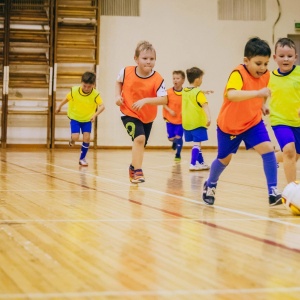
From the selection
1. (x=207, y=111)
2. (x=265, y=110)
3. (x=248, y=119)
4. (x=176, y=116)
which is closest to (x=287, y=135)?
(x=265, y=110)

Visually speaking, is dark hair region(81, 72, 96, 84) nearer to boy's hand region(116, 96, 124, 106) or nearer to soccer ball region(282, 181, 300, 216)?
boy's hand region(116, 96, 124, 106)

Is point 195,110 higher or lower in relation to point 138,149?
higher

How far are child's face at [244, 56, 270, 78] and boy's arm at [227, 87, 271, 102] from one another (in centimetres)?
27

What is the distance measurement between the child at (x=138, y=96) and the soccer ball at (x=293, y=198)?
250cm

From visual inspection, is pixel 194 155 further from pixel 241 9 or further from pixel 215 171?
pixel 241 9

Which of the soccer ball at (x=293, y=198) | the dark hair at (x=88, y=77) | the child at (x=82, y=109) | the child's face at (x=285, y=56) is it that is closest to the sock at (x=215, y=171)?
the soccer ball at (x=293, y=198)

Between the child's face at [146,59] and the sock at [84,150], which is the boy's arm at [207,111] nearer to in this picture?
the sock at [84,150]

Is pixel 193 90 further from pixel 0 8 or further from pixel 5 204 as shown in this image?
pixel 0 8

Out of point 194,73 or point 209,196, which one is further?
point 194,73

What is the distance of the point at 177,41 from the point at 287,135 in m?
12.0

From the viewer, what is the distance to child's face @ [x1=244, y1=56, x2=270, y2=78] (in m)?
5.46

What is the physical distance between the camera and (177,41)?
58.4 ft

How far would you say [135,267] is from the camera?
3162 millimetres

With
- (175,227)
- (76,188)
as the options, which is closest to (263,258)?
(175,227)
